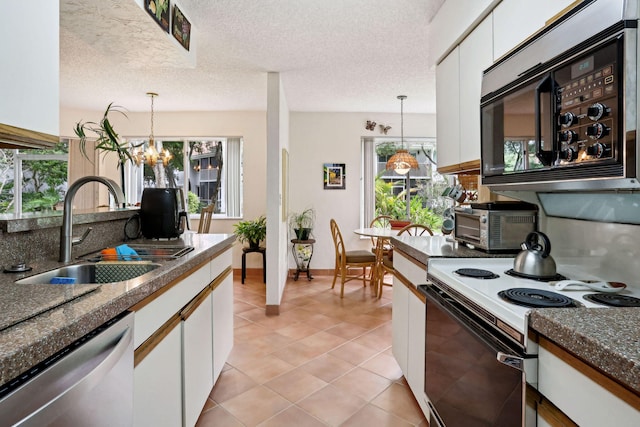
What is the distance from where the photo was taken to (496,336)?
3.50ft

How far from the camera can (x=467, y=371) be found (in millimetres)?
1230

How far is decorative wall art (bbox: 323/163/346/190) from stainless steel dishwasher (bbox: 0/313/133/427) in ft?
15.1

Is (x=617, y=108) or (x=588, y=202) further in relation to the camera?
(x=588, y=202)

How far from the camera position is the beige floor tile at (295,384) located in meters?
2.20

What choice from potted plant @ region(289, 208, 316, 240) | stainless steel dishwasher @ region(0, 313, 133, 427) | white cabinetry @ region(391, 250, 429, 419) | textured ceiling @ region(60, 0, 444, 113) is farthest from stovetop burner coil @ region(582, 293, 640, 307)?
potted plant @ region(289, 208, 316, 240)

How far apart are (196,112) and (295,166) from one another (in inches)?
69.1

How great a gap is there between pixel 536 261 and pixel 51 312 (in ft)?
5.18

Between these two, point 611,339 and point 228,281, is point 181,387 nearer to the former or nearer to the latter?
point 228,281

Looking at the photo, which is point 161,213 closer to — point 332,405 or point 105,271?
point 105,271

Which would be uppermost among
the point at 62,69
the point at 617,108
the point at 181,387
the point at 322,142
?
the point at 62,69

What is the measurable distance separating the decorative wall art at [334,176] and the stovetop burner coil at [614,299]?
4.48 metres

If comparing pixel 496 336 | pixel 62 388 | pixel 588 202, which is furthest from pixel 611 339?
pixel 62 388

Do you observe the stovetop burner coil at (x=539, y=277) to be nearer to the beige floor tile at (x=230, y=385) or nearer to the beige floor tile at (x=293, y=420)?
the beige floor tile at (x=293, y=420)

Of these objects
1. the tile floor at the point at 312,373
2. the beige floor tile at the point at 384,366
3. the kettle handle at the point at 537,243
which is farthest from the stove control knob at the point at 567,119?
the beige floor tile at the point at 384,366
